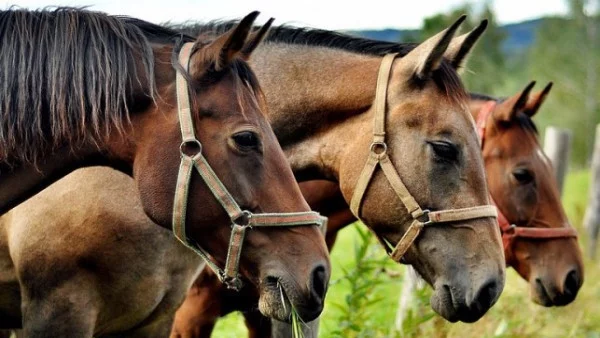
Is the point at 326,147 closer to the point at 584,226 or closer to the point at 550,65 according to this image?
the point at 584,226

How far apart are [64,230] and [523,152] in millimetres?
3141

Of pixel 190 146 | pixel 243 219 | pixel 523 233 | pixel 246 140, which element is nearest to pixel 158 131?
pixel 190 146

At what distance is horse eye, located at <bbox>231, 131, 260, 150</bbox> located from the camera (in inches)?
125

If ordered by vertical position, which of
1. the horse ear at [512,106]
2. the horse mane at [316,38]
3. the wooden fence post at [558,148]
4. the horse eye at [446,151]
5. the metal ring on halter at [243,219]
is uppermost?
the metal ring on halter at [243,219]

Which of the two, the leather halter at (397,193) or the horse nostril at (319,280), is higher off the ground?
the horse nostril at (319,280)

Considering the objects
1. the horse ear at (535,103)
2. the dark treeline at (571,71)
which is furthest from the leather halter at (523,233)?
the dark treeline at (571,71)

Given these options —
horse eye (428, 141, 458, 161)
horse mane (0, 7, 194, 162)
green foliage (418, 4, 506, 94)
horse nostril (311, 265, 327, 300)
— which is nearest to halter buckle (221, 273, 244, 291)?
horse nostril (311, 265, 327, 300)

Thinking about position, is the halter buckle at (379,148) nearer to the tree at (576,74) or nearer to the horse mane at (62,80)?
the horse mane at (62,80)

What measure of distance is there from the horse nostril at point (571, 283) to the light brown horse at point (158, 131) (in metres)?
2.82

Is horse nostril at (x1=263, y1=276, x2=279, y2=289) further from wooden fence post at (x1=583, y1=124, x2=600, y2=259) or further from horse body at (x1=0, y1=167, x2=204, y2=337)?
wooden fence post at (x1=583, y1=124, x2=600, y2=259)

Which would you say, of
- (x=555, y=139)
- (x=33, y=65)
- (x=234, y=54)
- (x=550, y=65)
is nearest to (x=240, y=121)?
(x=234, y=54)

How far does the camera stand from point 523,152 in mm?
5559

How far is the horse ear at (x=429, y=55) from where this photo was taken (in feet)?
12.6

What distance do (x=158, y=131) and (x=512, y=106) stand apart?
311cm
